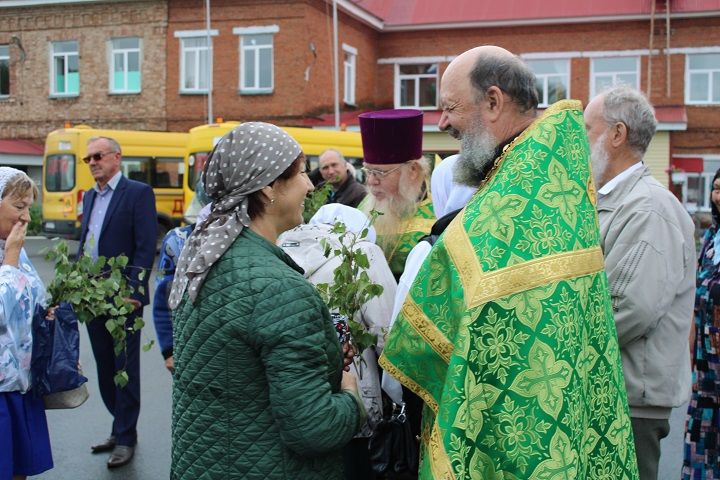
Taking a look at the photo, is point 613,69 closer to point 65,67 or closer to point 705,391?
point 65,67

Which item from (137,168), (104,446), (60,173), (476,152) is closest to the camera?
(476,152)

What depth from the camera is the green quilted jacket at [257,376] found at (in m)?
2.31

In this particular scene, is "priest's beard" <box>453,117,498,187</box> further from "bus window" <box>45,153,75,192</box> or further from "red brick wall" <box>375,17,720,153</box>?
"red brick wall" <box>375,17,720,153</box>

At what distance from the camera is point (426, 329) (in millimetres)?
2363

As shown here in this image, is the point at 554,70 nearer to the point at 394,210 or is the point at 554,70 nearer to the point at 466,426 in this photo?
the point at 394,210

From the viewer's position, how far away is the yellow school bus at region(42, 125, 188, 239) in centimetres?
1997

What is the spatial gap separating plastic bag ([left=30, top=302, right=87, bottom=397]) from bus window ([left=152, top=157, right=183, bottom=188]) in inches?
683

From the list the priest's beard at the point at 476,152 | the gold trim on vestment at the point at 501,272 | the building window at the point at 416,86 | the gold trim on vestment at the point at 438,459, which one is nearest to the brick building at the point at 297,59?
the building window at the point at 416,86

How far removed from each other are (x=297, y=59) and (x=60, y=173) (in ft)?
A: 30.1

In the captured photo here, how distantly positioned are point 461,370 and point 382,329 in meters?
1.03

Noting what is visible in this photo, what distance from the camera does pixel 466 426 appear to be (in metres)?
2.20

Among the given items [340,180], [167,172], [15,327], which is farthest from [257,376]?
[167,172]

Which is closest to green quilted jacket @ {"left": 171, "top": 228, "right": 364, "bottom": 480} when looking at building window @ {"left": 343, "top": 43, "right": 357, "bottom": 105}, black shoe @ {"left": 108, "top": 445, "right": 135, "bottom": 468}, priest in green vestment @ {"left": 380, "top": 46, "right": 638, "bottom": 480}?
priest in green vestment @ {"left": 380, "top": 46, "right": 638, "bottom": 480}

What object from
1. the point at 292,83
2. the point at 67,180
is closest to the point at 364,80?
the point at 292,83
